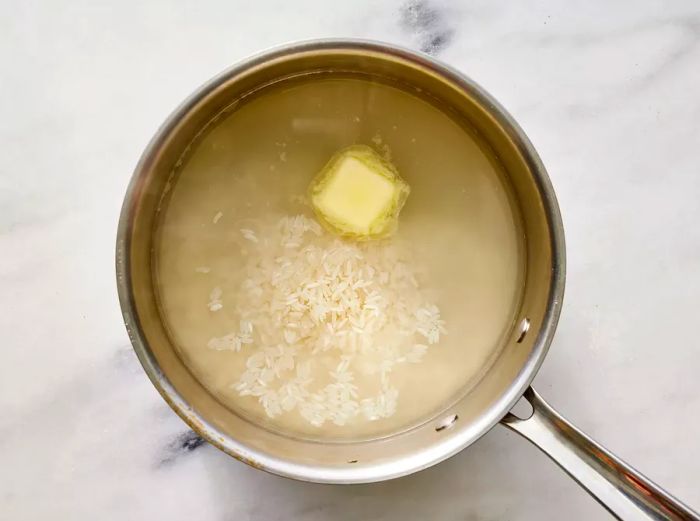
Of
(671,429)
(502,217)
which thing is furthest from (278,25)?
(671,429)

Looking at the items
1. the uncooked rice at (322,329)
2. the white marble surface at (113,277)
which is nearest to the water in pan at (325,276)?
the uncooked rice at (322,329)

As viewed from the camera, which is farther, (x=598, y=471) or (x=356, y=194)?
(x=356, y=194)

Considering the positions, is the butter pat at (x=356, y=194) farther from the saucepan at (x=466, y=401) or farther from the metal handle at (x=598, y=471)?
the metal handle at (x=598, y=471)

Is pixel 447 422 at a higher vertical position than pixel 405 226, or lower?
lower

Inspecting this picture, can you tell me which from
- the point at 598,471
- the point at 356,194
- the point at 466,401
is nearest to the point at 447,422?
the point at 466,401

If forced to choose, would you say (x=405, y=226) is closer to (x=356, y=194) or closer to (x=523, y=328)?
(x=356, y=194)

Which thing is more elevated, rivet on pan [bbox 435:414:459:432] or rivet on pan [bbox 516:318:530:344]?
rivet on pan [bbox 516:318:530:344]

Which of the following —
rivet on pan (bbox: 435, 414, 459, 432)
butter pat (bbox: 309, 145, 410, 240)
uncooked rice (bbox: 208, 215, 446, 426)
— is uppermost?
butter pat (bbox: 309, 145, 410, 240)

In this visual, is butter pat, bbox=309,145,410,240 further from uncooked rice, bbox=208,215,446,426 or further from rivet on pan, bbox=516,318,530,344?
rivet on pan, bbox=516,318,530,344

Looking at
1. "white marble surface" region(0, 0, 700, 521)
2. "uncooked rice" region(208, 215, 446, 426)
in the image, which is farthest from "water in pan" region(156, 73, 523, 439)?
"white marble surface" region(0, 0, 700, 521)
